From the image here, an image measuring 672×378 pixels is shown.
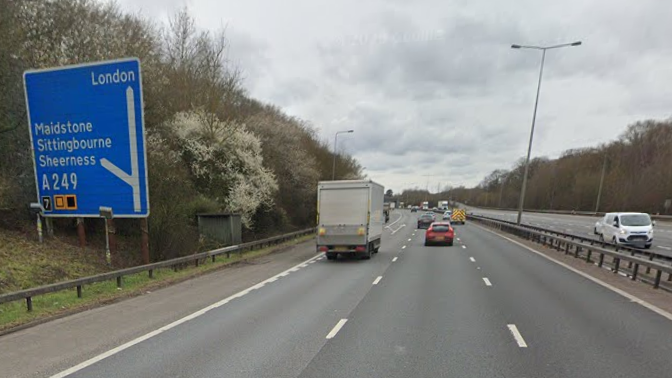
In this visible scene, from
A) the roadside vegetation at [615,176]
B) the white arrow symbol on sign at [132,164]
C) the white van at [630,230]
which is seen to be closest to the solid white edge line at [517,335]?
the white arrow symbol on sign at [132,164]

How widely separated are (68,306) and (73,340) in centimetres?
299

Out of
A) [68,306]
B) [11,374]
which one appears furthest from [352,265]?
[11,374]

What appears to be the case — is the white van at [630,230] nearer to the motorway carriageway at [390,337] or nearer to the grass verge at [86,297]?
the motorway carriageway at [390,337]

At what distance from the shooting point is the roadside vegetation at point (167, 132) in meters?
15.0

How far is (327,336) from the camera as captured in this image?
23.1 feet

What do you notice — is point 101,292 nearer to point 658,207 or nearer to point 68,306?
point 68,306

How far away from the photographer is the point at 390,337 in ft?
22.7

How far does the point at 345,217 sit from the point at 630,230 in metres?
15.3

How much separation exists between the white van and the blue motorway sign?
75.7 feet

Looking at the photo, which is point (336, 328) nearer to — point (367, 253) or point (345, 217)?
point (345, 217)

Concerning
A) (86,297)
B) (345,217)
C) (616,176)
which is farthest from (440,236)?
(616,176)

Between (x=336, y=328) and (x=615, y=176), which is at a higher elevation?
(x=615, y=176)

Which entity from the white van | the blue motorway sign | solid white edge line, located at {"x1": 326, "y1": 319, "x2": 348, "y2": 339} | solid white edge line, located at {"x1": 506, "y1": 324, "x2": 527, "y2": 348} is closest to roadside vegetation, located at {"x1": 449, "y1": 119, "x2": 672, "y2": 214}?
the white van

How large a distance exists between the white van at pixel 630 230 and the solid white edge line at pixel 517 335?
18.4 m
